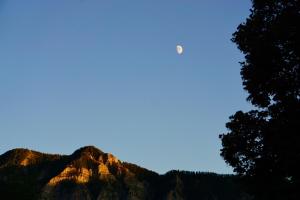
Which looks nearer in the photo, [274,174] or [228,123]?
[274,174]

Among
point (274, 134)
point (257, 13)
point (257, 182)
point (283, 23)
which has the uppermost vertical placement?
point (257, 13)

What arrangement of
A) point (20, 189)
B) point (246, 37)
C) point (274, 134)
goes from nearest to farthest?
point (274, 134) → point (246, 37) → point (20, 189)

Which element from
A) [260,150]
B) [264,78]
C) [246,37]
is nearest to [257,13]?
[246,37]

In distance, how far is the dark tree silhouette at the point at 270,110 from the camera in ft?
77.3

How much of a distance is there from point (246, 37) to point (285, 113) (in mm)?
4984

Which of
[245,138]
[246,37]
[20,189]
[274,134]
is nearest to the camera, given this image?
[274,134]

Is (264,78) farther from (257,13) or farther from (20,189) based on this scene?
(20,189)

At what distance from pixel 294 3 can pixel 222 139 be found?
7.78 metres

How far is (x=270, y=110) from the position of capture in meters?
25.5

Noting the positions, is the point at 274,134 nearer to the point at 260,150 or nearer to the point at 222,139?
the point at 260,150

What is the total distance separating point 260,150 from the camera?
24.7 metres

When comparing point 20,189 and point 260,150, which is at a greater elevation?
point 20,189

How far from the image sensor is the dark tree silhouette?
928 inches

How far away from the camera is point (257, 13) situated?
90.4 feet
